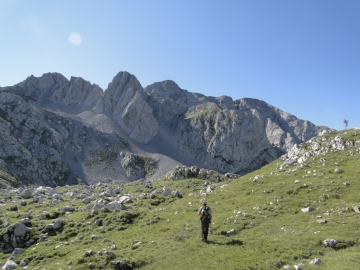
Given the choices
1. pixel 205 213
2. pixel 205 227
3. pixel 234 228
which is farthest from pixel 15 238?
pixel 234 228

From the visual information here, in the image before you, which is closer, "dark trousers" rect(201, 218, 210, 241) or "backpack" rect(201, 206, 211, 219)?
"dark trousers" rect(201, 218, 210, 241)

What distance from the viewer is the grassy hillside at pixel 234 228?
17516 mm

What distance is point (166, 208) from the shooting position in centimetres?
3391

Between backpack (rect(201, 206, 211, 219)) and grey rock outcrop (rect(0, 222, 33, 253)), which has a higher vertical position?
backpack (rect(201, 206, 211, 219))

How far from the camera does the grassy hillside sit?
17.5 meters

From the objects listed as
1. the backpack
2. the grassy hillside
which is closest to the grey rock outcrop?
the grassy hillside

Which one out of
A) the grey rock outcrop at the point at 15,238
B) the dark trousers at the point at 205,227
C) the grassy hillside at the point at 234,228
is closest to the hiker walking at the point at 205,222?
the dark trousers at the point at 205,227

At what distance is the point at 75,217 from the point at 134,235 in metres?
9.17

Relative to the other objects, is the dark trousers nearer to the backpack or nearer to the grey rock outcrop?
the backpack

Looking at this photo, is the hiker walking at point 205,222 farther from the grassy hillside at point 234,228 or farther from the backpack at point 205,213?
the grassy hillside at point 234,228

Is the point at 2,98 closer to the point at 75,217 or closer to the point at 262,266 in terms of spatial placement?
the point at 75,217

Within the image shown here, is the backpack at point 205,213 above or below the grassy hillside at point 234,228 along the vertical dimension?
above

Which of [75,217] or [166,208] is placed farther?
[166,208]

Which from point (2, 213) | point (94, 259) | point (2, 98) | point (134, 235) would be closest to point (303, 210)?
point (134, 235)
